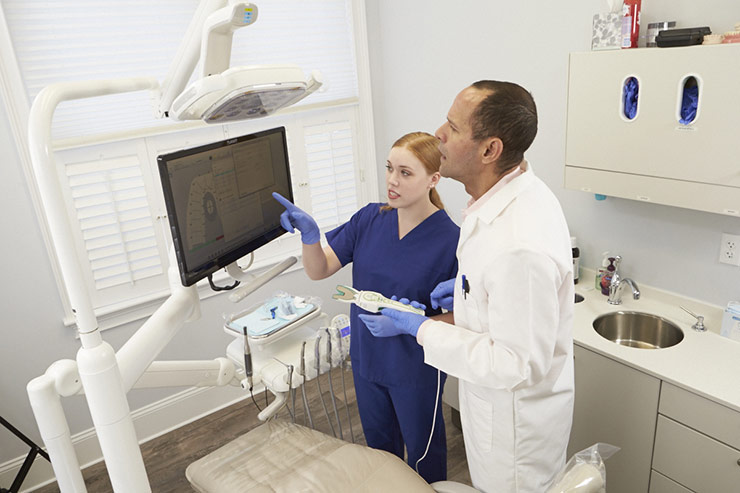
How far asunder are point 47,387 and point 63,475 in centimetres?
18

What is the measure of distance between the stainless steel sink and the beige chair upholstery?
1.15 m

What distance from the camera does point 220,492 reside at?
1.41m

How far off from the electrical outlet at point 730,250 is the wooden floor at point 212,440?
1.34 metres

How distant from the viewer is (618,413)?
186cm

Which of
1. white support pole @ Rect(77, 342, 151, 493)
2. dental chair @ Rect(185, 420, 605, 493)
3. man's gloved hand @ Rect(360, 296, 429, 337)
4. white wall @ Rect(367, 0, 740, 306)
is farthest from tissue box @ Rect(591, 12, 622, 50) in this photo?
white support pole @ Rect(77, 342, 151, 493)

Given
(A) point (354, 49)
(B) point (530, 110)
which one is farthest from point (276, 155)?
(A) point (354, 49)

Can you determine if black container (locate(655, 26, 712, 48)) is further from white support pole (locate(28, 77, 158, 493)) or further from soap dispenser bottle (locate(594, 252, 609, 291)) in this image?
white support pole (locate(28, 77, 158, 493))

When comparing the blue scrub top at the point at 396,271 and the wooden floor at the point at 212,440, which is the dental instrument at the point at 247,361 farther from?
the wooden floor at the point at 212,440

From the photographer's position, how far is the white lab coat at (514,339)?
113 centimetres

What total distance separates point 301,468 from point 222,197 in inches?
29.3

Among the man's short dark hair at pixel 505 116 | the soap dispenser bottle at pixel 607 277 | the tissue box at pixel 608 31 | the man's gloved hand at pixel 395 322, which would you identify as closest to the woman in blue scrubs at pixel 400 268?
the man's gloved hand at pixel 395 322

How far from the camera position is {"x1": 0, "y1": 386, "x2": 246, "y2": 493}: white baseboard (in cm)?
247

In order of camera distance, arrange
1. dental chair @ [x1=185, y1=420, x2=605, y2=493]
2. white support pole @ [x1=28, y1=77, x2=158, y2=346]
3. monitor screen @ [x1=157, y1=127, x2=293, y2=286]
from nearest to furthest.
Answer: white support pole @ [x1=28, y1=77, x2=158, y2=346], monitor screen @ [x1=157, y1=127, x2=293, y2=286], dental chair @ [x1=185, y1=420, x2=605, y2=493]

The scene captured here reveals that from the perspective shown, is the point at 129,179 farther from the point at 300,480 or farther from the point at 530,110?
the point at 530,110
